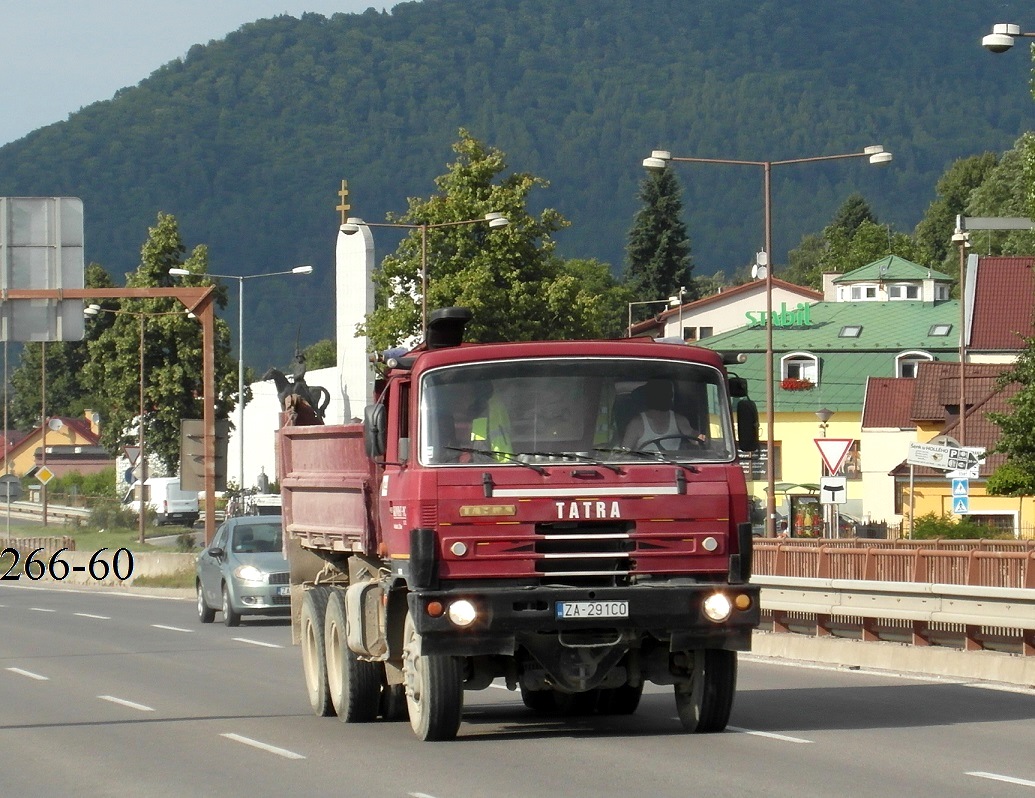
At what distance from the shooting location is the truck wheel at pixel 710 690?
13547 mm

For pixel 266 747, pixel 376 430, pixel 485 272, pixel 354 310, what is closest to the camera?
pixel 376 430

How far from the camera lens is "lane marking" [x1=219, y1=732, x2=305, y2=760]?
43.1 ft

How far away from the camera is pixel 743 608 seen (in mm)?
13109

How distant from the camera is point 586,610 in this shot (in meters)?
12.8

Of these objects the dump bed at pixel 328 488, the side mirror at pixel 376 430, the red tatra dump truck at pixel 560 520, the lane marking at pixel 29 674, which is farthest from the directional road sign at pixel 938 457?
the side mirror at pixel 376 430

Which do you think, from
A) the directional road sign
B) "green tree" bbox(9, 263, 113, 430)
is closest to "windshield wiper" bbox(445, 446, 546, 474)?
the directional road sign

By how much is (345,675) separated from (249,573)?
15.3m

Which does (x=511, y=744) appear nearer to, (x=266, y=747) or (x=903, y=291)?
(x=266, y=747)

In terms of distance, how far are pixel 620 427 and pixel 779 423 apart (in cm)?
7331

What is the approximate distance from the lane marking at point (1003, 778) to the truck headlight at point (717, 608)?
206 cm

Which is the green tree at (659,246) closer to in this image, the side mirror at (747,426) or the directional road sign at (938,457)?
the directional road sign at (938,457)

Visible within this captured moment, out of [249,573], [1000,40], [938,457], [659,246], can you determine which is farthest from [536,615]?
[659,246]

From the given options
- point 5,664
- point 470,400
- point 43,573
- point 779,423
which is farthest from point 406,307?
point 470,400

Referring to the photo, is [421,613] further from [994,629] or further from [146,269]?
[146,269]
